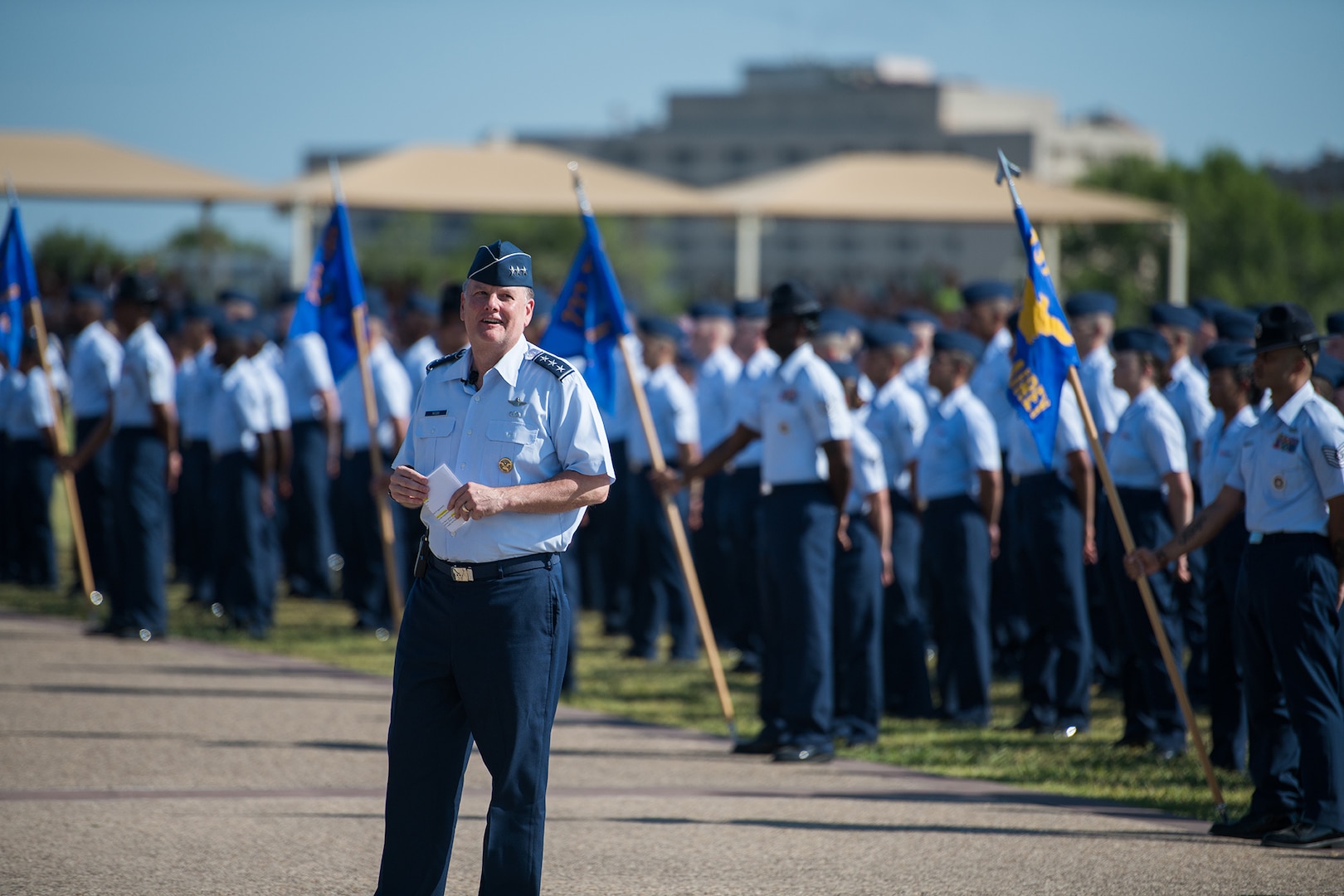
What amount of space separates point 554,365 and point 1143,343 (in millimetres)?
5485

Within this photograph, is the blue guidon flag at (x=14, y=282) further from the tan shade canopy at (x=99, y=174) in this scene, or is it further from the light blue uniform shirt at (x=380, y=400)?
the tan shade canopy at (x=99, y=174)

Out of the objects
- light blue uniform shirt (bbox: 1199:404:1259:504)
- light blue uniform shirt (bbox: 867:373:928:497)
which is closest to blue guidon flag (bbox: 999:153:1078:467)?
light blue uniform shirt (bbox: 1199:404:1259:504)

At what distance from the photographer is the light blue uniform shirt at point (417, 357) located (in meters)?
14.1

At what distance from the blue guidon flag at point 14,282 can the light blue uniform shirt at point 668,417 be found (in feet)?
17.0

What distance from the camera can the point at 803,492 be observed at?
30.0 ft

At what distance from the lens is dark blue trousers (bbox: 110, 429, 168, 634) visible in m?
12.5

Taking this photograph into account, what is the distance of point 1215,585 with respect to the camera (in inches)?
360

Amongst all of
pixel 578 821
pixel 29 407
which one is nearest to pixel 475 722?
pixel 578 821

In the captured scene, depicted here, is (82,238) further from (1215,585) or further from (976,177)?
(1215,585)

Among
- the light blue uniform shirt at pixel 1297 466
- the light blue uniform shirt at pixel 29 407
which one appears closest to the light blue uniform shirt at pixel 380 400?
the light blue uniform shirt at pixel 29 407

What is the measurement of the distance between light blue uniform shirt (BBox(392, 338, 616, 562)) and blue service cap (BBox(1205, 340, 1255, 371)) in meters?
4.89

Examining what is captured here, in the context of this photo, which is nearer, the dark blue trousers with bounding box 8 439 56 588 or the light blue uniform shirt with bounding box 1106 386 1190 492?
the light blue uniform shirt with bounding box 1106 386 1190 492

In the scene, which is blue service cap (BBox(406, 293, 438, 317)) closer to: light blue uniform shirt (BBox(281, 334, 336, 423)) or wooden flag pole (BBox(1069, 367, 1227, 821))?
light blue uniform shirt (BBox(281, 334, 336, 423))

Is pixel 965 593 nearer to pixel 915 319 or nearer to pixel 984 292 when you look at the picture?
pixel 984 292
